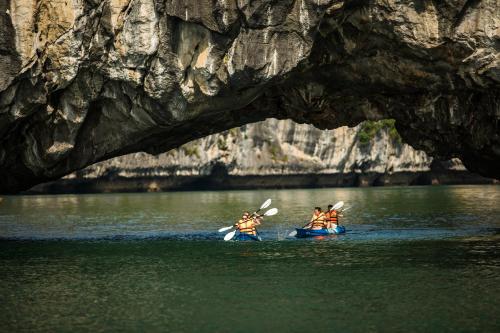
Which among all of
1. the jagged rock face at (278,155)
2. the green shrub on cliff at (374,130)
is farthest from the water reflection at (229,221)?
the green shrub on cliff at (374,130)

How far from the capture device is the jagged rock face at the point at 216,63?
3288cm

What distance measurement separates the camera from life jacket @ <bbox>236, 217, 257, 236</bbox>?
43.5 metres

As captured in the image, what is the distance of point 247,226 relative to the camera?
43531mm

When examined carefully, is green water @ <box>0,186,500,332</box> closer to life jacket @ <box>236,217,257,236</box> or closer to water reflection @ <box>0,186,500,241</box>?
water reflection @ <box>0,186,500,241</box>

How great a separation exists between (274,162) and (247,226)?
84910 millimetres

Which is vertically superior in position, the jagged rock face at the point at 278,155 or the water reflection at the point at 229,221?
the jagged rock face at the point at 278,155

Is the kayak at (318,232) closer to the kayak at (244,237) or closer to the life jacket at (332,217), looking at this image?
the life jacket at (332,217)

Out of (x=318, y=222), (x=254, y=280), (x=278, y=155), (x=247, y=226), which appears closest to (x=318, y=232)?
(x=318, y=222)

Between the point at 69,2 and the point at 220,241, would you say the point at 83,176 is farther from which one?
the point at 69,2

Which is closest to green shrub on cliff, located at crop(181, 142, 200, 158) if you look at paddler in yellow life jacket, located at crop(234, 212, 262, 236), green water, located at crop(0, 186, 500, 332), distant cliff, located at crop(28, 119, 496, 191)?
distant cliff, located at crop(28, 119, 496, 191)

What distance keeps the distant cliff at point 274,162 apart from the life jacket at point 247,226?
79.9 m

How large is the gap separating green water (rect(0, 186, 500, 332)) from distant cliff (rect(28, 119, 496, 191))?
7364cm

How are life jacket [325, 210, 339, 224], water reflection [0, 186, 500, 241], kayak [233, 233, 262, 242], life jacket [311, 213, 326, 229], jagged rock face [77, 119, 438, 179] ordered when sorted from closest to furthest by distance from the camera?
1. kayak [233, 233, 262, 242]
2. life jacket [311, 213, 326, 229]
3. life jacket [325, 210, 339, 224]
4. water reflection [0, 186, 500, 241]
5. jagged rock face [77, 119, 438, 179]

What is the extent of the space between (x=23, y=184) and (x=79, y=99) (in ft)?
34.3
